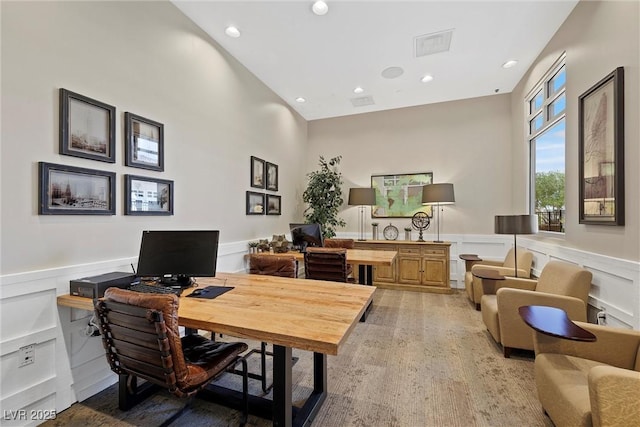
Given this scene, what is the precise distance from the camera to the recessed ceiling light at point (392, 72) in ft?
12.9

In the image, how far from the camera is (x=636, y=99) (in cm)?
191

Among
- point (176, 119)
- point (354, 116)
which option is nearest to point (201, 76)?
point (176, 119)

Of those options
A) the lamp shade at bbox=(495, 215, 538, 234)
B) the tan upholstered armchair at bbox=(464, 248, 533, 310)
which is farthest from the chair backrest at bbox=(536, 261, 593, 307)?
the tan upholstered armchair at bbox=(464, 248, 533, 310)

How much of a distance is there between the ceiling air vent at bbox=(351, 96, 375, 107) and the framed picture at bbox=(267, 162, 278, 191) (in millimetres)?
1947

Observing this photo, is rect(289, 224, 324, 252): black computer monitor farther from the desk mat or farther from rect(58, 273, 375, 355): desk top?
the desk mat

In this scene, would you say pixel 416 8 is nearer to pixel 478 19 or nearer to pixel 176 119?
pixel 478 19

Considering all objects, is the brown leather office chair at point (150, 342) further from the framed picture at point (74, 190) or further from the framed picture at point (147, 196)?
the framed picture at point (147, 196)

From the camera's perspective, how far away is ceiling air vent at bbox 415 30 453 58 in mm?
3168

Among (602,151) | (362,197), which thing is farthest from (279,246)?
(602,151)

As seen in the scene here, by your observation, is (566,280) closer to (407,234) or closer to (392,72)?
(407,234)

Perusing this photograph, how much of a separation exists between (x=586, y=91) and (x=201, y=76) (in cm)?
389

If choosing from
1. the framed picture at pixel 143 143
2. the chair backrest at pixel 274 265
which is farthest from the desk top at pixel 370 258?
the framed picture at pixel 143 143

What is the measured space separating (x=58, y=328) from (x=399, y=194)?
202 inches

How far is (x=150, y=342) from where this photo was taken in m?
1.31
